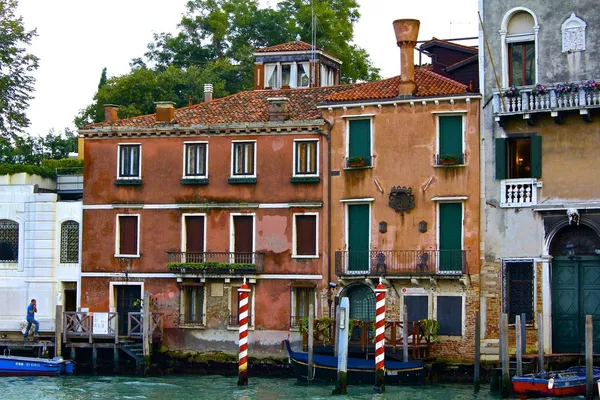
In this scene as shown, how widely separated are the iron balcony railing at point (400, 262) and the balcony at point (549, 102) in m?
3.55

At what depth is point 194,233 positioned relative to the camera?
126 feet

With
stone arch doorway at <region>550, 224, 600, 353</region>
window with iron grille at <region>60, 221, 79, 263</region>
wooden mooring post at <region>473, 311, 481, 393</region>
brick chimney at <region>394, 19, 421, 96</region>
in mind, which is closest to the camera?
wooden mooring post at <region>473, 311, 481, 393</region>

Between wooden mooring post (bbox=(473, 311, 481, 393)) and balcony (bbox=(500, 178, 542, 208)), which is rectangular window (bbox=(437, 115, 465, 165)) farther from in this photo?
wooden mooring post (bbox=(473, 311, 481, 393))

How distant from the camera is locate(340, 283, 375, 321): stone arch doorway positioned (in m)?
36.7

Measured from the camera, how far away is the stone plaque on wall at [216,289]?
124 ft

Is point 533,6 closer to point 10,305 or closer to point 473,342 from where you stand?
point 473,342

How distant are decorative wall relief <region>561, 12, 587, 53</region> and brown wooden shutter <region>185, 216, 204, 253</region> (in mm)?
10396

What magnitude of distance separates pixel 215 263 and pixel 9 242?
19.6 ft

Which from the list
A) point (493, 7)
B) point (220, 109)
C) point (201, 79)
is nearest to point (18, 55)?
point (201, 79)

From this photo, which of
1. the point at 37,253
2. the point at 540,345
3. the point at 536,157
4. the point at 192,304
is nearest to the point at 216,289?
the point at 192,304

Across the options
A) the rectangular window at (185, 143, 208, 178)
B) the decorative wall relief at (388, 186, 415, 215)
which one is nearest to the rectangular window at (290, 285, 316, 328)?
the decorative wall relief at (388, 186, 415, 215)

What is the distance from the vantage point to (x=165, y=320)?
125 feet

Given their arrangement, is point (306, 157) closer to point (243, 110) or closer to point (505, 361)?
point (243, 110)

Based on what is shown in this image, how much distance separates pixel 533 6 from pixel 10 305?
15654 millimetres
